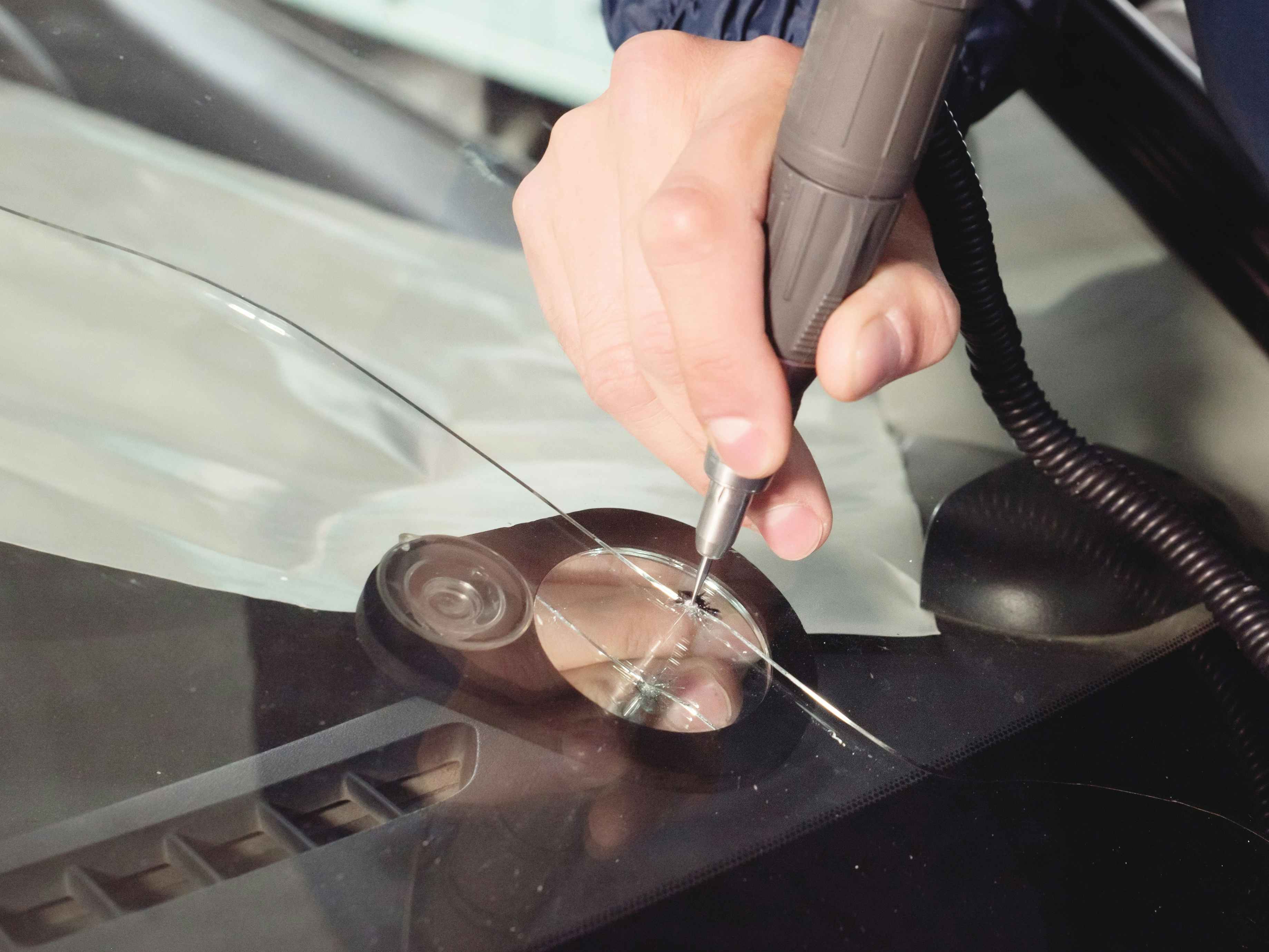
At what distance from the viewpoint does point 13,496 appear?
17.9 inches

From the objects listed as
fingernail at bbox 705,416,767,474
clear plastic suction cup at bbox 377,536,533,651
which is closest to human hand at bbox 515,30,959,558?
fingernail at bbox 705,416,767,474

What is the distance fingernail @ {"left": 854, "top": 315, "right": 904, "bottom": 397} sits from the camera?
432 mm

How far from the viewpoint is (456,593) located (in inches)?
18.7

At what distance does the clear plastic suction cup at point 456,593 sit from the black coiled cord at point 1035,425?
295mm

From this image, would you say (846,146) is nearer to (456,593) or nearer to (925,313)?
(925,313)

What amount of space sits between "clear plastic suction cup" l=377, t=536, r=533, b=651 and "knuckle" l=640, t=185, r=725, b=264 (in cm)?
16

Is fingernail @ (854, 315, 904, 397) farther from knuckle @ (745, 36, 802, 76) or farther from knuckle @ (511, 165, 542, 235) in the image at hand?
knuckle @ (511, 165, 542, 235)

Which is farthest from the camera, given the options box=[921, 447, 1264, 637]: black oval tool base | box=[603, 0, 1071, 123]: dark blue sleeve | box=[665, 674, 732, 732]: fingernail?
box=[603, 0, 1071, 123]: dark blue sleeve

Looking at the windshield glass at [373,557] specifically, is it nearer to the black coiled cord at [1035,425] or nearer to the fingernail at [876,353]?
the black coiled cord at [1035,425]

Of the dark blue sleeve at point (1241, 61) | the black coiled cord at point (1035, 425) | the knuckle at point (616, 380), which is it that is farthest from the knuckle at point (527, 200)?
the dark blue sleeve at point (1241, 61)

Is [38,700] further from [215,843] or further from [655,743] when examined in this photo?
[655,743]

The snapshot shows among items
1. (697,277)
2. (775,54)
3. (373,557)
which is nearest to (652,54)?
(775,54)

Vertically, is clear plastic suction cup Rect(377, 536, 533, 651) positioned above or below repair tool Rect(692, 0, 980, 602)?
below

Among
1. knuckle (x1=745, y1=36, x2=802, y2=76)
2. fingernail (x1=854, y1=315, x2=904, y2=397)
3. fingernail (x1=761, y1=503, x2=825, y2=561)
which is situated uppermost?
knuckle (x1=745, y1=36, x2=802, y2=76)
